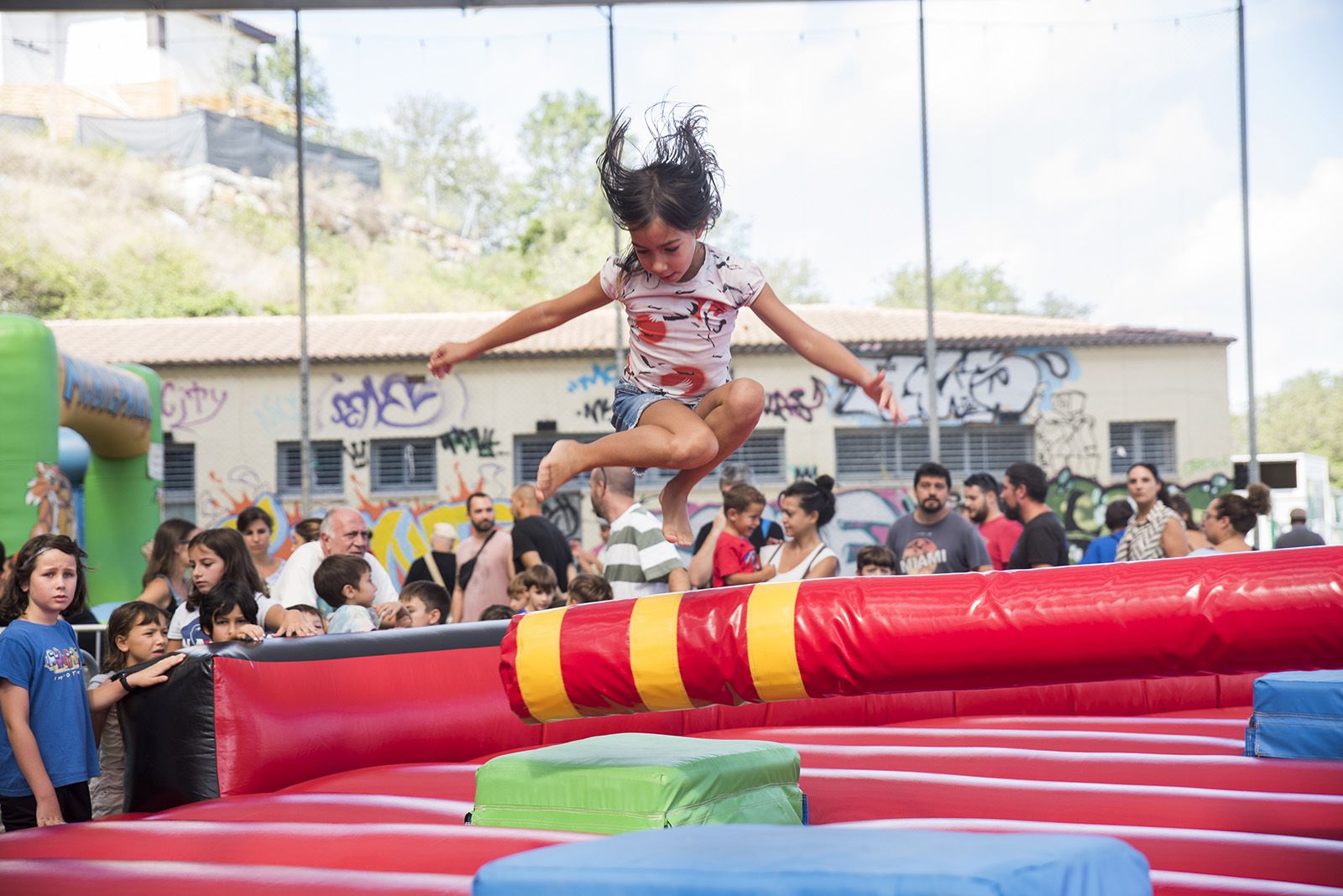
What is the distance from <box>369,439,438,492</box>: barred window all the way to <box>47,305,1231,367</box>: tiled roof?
3.41 ft

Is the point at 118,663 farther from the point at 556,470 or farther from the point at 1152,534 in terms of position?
the point at 1152,534

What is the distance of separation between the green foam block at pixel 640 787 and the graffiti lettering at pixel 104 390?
235 inches

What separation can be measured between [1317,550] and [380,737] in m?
3.03

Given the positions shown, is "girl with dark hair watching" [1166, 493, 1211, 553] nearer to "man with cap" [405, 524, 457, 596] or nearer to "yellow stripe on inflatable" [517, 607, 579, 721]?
"man with cap" [405, 524, 457, 596]

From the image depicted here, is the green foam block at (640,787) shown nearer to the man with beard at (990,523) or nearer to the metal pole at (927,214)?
the man with beard at (990,523)

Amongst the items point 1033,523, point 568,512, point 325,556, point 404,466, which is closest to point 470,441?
point 404,466

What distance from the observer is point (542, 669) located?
3.20m

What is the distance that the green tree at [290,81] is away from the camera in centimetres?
1678

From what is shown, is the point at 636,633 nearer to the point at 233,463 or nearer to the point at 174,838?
the point at 174,838

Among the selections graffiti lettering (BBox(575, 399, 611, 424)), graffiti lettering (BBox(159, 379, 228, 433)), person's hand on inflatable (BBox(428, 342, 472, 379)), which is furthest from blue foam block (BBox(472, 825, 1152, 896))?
graffiti lettering (BBox(159, 379, 228, 433))

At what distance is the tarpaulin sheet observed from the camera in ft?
53.7

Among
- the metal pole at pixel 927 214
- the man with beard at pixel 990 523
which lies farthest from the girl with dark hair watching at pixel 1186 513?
the metal pole at pixel 927 214

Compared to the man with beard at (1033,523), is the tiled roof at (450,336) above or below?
above

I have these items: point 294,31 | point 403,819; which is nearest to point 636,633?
point 403,819
